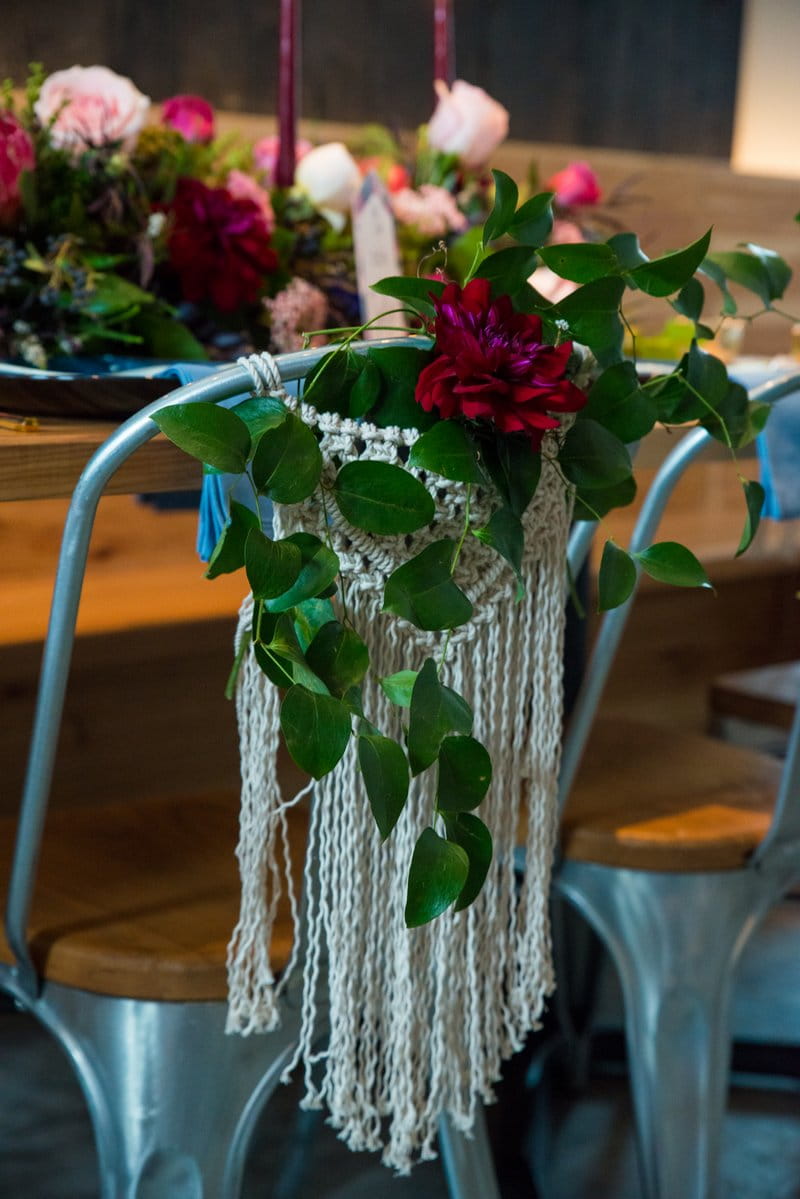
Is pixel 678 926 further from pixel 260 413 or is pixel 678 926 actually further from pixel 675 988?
pixel 260 413

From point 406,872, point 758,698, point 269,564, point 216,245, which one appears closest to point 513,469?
point 269,564

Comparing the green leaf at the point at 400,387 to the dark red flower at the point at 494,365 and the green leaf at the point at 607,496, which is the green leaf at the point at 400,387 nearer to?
the dark red flower at the point at 494,365

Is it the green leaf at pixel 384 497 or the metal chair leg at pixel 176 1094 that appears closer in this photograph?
the green leaf at pixel 384 497

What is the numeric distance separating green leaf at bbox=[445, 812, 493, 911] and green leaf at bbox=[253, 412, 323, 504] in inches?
6.6

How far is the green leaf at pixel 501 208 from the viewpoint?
659 millimetres

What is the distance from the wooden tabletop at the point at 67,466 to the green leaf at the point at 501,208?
0.80 ft

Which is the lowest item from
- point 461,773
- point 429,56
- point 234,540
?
point 461,773

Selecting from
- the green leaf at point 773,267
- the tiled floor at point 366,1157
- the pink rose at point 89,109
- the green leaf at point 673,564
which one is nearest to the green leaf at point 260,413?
the green leaf at point 673,564

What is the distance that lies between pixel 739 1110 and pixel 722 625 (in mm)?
1010

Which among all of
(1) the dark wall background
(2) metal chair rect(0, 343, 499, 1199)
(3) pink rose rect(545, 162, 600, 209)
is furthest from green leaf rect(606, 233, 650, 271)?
(1) the dark wall background

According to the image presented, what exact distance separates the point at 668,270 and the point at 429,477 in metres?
0.16

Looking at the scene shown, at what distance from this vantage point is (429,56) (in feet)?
6.85

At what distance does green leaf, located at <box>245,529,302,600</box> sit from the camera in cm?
60

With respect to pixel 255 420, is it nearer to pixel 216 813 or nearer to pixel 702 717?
pixel 216 813
